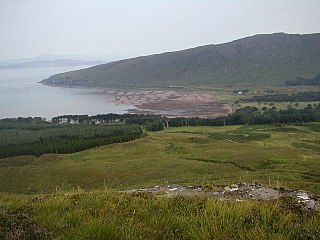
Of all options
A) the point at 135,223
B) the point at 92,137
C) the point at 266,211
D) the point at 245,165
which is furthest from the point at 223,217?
the point at 92,137

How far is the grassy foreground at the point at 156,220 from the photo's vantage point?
6.38 m

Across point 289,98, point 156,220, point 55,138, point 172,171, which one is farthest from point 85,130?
point 289,98

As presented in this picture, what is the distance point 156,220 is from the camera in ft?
24.2

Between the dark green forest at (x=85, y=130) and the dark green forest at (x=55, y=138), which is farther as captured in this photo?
the dark green forest at (x=85, y=130)

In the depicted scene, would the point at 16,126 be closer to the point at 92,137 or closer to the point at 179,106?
the point at 92,137

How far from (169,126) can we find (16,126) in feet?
214

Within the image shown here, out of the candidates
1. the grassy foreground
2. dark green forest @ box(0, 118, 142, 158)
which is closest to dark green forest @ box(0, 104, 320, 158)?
dark green forest @ box(0, 118, 142, 158)

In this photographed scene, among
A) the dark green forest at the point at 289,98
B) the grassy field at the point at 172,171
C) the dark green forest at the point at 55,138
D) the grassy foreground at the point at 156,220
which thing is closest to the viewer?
the grassy foreground at the point at 156,220

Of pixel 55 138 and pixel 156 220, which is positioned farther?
pixel 55 138

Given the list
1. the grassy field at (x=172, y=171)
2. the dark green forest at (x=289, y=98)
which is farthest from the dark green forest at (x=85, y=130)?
the dark green forest at (x=289, y=98)

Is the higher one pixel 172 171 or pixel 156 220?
pixel 156 220

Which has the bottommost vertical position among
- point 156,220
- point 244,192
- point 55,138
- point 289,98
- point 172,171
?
point 289,98

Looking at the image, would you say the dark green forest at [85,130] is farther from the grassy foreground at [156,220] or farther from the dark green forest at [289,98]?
the grassy foreground at [156,220]

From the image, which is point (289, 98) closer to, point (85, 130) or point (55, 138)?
point (85, 130)
